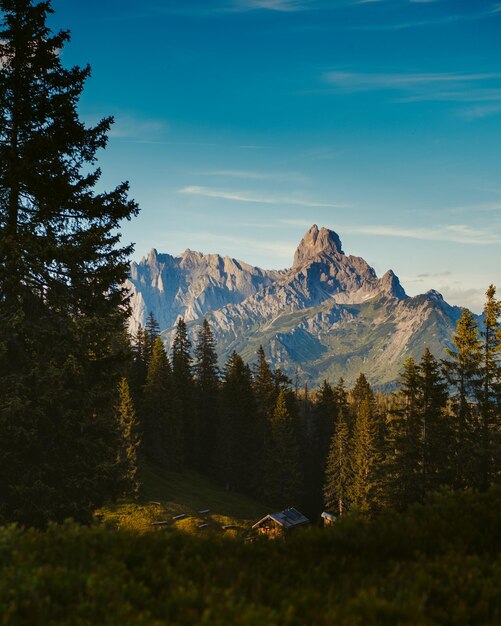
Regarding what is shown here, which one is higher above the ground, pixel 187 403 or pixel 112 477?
pixel 112 477

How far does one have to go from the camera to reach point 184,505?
5288cm

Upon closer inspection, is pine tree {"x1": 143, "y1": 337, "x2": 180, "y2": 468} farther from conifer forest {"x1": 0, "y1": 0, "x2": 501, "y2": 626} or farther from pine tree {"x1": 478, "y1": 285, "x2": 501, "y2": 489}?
pine tree {"x1": 478, "y1": 285, "x2": 501, "y2": 489}

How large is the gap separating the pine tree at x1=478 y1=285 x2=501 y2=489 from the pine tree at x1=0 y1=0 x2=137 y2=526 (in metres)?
24.7

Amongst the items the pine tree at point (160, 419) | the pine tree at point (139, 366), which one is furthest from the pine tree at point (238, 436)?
the pine tree at point (139, 366)

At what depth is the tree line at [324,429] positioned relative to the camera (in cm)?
3172

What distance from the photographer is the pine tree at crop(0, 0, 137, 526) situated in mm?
13734

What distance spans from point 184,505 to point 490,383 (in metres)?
35.5

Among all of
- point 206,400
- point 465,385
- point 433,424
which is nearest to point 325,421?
point 206,400

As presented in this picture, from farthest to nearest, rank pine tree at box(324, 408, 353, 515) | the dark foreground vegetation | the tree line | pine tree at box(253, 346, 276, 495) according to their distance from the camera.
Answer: pine tree at box(253, 346, 276, 495) → pine tree at box(324, 408, 353, 515) → the tree line → the dark foreground vegetation

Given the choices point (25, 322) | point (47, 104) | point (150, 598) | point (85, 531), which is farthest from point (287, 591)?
point (47, 104)

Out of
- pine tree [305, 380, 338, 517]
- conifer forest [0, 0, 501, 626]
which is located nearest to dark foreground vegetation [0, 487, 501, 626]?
conifer forest [0, 0, 501, 626]

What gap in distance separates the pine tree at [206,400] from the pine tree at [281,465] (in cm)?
1196

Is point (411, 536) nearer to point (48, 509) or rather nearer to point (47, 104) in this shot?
point (48, 509)

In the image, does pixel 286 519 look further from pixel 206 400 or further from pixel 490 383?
pixel 206 400
